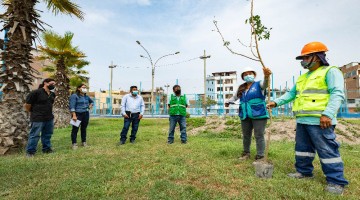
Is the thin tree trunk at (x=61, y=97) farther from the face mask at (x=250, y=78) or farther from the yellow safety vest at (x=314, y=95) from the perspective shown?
the yellow safety vest at (x=314, y=95)

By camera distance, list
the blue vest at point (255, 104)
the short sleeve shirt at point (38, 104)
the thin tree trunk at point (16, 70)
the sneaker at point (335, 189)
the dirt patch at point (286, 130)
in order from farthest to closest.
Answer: the dirt patch at point (286, 130) < the thin tree trunk at point (16, 70) < the short sleeve shirt at point (38, 104) < the blue vest at point (255, 104) < the sneaker at point (335, 189)

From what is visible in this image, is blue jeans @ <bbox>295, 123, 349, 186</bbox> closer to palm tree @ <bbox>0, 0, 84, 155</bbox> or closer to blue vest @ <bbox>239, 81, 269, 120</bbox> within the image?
blue vest @ <bbox>239, 81, 269, 120</bbox>

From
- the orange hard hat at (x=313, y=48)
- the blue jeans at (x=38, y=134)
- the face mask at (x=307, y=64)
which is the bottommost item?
the blue jeans at (x=38, y=134)

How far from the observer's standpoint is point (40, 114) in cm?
587

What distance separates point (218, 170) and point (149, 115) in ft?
72.6

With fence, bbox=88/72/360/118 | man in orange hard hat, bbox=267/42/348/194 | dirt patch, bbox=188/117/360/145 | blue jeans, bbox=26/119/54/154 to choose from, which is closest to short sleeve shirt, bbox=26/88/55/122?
blue jeans, bbox=26/119/54/154

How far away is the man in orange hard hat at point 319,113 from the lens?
10.2ft

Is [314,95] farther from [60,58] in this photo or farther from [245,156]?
[60,58]

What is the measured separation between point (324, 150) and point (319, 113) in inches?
19.4

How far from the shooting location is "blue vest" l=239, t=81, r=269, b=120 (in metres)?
4.48

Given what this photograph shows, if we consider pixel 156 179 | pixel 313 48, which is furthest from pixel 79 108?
pixel 313 48

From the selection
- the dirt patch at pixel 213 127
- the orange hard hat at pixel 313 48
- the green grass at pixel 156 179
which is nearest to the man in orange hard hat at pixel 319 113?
the orange hard hat at pixel 313 48

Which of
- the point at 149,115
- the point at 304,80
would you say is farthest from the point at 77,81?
the point at 304,80

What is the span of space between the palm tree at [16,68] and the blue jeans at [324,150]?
649cm
